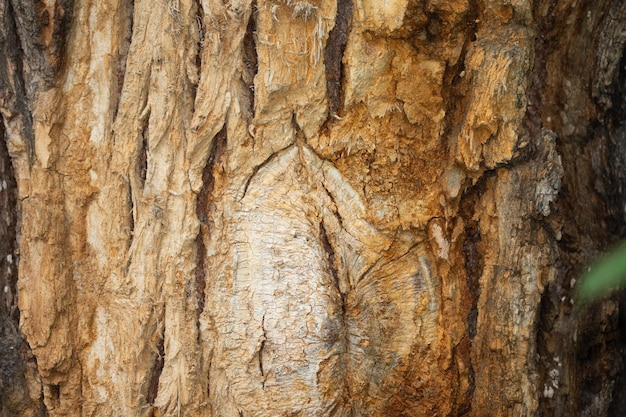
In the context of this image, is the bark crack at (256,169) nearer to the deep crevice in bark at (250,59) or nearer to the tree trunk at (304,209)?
the tree trunk at (304,209)

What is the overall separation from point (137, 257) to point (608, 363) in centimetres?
145

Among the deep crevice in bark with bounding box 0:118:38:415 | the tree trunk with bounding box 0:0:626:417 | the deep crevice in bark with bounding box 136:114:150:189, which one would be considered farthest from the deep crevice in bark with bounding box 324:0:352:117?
the deep crevice in bark with bounding box 0:118:38:415

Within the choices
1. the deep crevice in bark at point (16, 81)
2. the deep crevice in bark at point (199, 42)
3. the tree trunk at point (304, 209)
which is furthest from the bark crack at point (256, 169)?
the deep crevice in bark at point (16, 81)

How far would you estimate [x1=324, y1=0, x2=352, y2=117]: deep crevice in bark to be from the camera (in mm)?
1833

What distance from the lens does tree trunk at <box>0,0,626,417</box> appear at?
1.81 meters

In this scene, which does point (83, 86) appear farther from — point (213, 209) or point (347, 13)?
point (347, 13)

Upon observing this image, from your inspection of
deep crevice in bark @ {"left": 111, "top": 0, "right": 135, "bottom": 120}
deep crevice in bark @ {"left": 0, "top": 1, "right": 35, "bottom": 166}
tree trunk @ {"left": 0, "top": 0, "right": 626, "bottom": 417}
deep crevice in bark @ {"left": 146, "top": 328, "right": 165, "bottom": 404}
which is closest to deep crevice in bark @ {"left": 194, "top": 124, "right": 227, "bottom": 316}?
tree trunk @ {"left": 0, "top": 0, "right": 626, "bottom": 417}

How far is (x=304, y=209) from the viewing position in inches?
74.8

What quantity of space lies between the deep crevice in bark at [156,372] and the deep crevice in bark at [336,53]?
2.92 ft

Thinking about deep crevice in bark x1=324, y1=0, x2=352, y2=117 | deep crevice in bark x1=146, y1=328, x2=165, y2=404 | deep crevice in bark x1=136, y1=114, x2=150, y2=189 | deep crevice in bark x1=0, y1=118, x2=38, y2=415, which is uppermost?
deep crevice in bark x1=324, y1=0, x2=352, y2=117

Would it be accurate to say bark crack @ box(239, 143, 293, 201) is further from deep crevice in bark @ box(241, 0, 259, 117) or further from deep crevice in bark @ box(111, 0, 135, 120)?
deep crevice in bark @ box(111, 0, 135, 120)

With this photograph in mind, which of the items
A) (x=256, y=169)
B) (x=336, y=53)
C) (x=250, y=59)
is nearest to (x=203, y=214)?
(x=256, y=169)

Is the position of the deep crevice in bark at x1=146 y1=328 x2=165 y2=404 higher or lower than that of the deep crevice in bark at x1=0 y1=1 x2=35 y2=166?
lower

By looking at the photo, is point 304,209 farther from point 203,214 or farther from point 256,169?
point 203,214
